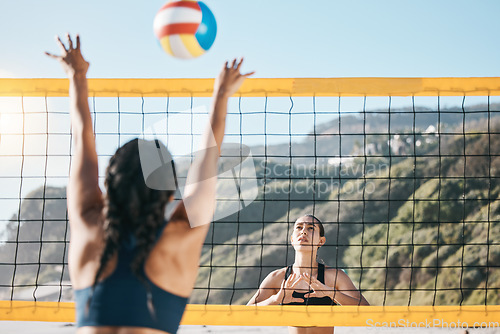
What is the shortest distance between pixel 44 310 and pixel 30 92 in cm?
157

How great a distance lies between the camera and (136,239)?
1462 millimetres

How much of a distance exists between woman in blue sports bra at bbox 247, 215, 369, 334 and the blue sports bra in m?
2.47

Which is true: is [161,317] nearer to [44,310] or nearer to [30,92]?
[44,310]

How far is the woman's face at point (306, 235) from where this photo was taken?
452 centimetres

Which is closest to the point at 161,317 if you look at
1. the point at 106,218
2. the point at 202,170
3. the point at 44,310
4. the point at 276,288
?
the point at 106,218

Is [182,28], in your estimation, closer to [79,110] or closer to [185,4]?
[185,4]

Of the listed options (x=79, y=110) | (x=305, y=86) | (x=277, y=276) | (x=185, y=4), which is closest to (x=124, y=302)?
(x=79, y=110)

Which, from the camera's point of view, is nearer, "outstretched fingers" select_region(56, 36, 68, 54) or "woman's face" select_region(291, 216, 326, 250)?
"outstretched fingers" select_region(56, 36, 68, 54)

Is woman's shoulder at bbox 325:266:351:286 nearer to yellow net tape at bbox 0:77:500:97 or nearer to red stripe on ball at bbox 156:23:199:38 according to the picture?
yellow net tape at bbox 0:77:500:97

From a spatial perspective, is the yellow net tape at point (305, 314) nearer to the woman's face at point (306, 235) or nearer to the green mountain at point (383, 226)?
the woman's face at point (306, 235)

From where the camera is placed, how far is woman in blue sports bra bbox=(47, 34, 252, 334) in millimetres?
1426

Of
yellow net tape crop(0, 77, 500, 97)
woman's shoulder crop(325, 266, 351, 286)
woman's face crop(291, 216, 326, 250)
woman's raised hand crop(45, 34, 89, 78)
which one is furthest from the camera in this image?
woman's face crop(291, 216, 326, 250)

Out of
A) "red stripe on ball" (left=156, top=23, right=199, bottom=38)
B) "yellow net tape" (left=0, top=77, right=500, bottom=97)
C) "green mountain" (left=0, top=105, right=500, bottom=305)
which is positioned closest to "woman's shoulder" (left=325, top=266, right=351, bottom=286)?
"yellow net tape" (left=0, top=77, right=500, bottom=97)

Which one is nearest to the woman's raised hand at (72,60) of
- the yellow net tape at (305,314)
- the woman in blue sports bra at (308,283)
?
the yellow net tape at (305,314)
